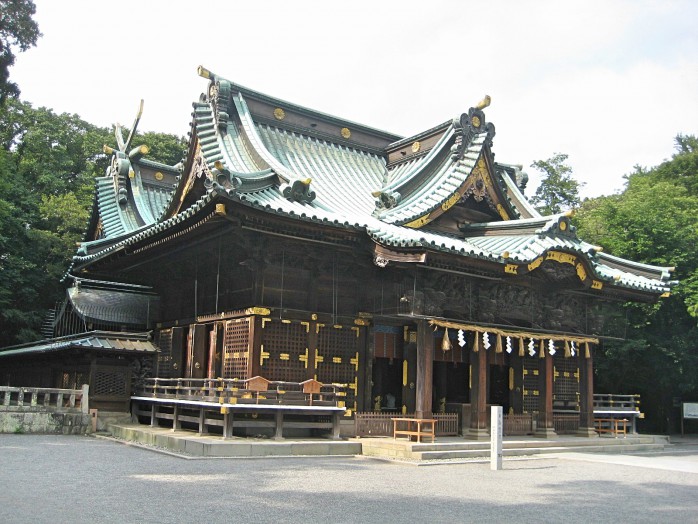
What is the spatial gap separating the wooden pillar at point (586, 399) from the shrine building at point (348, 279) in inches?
1.9

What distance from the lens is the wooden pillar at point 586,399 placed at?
22250 mm

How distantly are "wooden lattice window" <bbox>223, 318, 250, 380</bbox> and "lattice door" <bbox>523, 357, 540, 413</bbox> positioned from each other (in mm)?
9678

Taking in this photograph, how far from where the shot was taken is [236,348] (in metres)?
18.2

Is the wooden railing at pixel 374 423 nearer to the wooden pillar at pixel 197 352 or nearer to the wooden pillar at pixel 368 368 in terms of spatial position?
the wooden pillar at pixel 368 368

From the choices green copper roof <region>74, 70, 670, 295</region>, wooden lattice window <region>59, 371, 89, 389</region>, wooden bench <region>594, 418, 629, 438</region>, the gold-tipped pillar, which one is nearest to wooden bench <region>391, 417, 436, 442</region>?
the gold-tipped pillar

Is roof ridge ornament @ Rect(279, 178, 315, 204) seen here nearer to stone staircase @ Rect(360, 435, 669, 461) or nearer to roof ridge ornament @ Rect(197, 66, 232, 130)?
roof ridge ornament @ Rect(197, 66, 232, 130)

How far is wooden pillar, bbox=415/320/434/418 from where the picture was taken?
1770 centimetres

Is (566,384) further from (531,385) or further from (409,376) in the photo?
(409,376)

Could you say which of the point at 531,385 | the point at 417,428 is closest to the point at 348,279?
the point at 417,428

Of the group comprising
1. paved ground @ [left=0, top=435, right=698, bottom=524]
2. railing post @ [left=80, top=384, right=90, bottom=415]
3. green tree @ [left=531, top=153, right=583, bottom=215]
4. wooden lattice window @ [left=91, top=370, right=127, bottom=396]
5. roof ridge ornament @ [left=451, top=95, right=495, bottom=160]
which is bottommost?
paved ground @ [left=0, top=435, right=698, bottom=524]

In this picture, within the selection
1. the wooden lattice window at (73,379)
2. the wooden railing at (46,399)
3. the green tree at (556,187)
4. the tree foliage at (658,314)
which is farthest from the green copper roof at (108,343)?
the green tree at (556,187)

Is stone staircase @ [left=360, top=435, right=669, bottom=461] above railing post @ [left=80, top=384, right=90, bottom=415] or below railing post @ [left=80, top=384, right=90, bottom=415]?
below

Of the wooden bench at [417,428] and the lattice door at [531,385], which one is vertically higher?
the lattice door at [531,385]

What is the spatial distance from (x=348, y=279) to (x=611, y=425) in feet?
36.3
